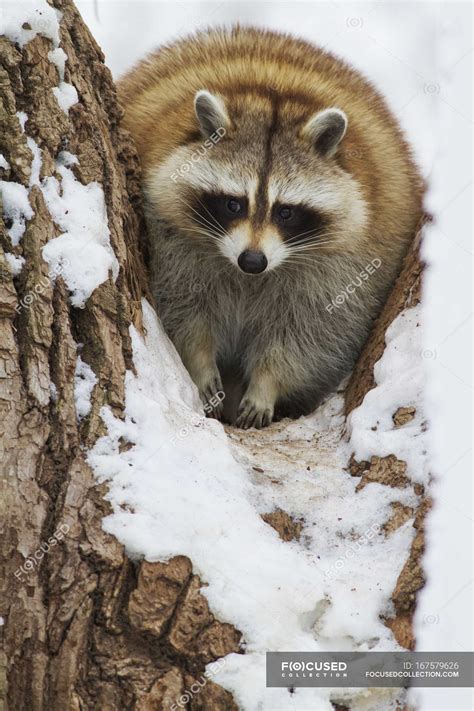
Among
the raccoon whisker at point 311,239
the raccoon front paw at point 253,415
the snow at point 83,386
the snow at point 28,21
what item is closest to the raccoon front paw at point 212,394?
the raccoon front paw at point 253,415

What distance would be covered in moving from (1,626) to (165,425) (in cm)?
83

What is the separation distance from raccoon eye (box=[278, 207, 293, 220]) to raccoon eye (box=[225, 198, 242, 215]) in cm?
18

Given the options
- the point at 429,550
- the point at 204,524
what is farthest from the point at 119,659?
the point at 429,550

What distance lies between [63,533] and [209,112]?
217 cm

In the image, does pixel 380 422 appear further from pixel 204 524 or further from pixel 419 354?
pixel 204 524

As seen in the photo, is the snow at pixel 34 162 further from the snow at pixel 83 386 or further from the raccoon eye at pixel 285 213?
the raccoon eye at pixel 285 213

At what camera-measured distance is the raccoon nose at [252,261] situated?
3.84 metres

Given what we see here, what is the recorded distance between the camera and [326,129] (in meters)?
4.06

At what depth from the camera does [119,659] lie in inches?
101

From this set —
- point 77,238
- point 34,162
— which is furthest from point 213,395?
point 34,162

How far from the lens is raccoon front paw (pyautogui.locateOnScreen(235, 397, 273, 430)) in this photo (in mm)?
4355

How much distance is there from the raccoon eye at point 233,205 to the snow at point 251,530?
0.98 metres

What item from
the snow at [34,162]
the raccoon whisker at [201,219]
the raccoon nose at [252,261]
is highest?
the raccoon whisker at [201,219]

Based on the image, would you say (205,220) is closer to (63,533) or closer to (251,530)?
(251,530)
